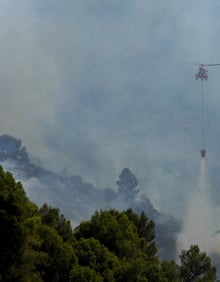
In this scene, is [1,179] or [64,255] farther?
[64,255]

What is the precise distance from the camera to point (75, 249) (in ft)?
148

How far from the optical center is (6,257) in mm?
37000

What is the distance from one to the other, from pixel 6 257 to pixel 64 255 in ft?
17.3

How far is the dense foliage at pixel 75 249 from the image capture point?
36.8m

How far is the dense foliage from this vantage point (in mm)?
36844

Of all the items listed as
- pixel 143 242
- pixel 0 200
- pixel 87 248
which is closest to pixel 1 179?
pixel 0 200

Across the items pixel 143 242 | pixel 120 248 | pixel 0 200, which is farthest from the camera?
pixel 143 242

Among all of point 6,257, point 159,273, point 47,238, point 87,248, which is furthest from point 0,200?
point 159,273

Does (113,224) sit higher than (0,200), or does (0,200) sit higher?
(113,224)

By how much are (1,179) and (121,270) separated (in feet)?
43.7

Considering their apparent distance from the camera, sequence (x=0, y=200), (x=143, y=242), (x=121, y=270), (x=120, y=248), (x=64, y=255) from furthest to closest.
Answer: (x=143, y=242) < (x=120, y=248) < (x=121, y=270) < (x=64, y=255) < (x=0, y=200)

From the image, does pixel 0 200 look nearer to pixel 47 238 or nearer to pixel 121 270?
pixel 47 238

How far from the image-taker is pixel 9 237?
36594 millimetres

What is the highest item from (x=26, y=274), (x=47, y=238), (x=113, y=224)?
(x=113, y=224)
